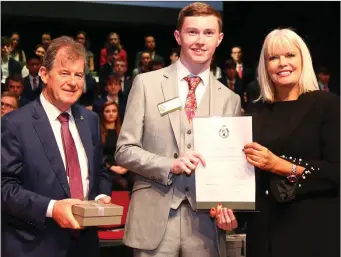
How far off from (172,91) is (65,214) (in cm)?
87

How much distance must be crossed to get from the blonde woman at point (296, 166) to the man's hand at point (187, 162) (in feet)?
0.78

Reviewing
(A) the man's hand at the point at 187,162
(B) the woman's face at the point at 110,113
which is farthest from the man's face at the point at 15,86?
(A) the man's hand at the point at 187,162

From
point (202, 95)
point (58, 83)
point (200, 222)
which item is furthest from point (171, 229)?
point (58, 83)

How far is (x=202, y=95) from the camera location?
270cm

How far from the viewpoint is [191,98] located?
268cm

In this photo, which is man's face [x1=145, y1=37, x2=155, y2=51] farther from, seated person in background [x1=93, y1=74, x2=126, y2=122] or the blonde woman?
the blonde woman

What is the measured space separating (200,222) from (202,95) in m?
0.67

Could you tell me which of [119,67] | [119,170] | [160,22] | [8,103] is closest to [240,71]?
[160,22]

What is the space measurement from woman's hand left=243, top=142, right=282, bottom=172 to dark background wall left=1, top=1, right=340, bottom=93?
27.2 feet

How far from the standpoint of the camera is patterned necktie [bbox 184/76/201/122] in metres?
2.64

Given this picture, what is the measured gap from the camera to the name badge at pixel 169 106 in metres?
2.62

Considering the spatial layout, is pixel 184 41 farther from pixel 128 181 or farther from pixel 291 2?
pixel 291 2

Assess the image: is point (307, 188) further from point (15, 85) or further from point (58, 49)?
point (15, 85)

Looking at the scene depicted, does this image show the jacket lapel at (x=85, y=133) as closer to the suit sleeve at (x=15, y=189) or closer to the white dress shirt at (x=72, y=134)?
the white dress shirt at (x=72, y=134)
